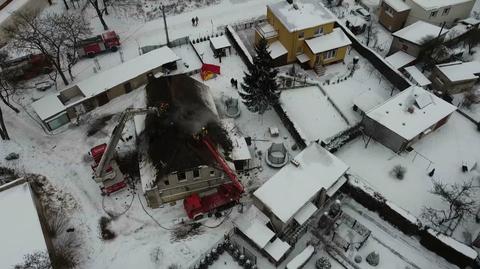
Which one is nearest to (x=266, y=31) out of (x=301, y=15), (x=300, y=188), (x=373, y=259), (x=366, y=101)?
(x=301, y=15)

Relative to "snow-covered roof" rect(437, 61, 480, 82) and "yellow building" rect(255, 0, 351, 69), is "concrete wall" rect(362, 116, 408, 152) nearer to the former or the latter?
"yellow building" rect(255, 0, 351, 69)

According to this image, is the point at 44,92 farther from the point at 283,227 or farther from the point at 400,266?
the point at 400,266

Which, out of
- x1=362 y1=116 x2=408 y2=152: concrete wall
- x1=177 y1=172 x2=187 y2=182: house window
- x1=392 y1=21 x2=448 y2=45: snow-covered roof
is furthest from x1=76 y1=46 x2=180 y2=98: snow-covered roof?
x1=392 y1=21 x2=448 y2=45: snow-covered roof

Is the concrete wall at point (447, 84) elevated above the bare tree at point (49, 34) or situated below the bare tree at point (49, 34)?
below

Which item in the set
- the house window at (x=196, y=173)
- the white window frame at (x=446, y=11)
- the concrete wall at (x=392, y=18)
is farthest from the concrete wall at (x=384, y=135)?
the white window frame at (x=446, y=11)

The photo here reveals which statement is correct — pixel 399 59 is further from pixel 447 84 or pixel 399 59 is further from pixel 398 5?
pixel 398 5

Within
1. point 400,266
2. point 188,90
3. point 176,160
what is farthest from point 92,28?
point 400,266

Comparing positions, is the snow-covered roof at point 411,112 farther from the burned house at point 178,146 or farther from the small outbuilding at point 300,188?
the burned house at point 178,146

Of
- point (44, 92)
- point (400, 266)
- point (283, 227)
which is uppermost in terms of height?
point (44, 92)
